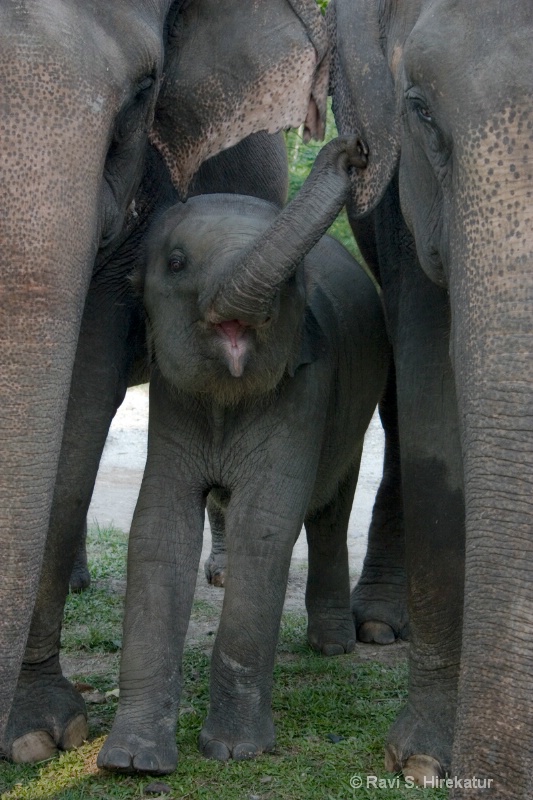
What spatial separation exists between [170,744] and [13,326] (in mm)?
1230

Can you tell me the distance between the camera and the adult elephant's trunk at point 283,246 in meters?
3.15

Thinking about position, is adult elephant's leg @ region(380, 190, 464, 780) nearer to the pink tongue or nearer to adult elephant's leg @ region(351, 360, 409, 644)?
the pink tongue

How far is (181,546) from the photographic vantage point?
3545 mm

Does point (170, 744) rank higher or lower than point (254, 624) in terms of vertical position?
lower

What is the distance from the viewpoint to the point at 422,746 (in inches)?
132

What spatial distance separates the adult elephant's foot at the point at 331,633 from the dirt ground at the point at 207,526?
0.19 feet

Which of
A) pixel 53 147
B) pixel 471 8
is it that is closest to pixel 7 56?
pixel 53 147

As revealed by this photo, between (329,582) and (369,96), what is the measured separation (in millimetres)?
1568

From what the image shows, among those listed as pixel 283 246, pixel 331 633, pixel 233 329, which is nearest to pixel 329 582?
pixel 331 633

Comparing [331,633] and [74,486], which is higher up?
[74,486]

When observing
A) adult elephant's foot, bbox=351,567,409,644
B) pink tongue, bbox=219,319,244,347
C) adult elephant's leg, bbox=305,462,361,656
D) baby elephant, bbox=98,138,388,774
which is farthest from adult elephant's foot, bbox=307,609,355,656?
pink tongue, bbox=219,319,244,347

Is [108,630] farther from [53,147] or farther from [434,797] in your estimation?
[53,147]

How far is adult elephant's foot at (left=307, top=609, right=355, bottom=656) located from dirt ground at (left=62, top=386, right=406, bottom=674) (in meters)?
0.06

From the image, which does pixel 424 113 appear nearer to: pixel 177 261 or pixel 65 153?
pixel 65 153
